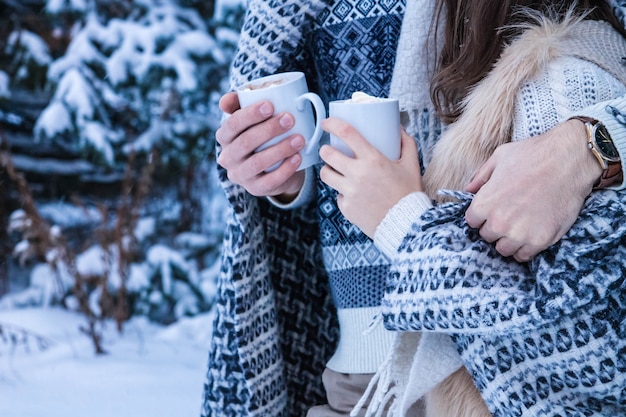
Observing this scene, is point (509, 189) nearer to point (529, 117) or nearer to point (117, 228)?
point (529, 117)

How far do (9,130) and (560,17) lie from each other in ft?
8.08

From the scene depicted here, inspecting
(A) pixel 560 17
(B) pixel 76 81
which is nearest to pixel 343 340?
(A) pixel 560 17

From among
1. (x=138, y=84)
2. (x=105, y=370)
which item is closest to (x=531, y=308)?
(x=105, y=370)

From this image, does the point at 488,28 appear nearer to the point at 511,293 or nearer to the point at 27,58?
the point at 511,293

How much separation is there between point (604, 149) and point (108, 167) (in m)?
2.23

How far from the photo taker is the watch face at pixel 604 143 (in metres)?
0.67

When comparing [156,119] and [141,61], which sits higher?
[141,61]

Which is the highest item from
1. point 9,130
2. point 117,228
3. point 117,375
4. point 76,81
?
point 76,81

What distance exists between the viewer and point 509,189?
0.66 m

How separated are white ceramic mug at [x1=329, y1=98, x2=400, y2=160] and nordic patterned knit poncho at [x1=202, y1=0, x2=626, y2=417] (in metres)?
0.17

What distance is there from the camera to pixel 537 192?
2.15 feet

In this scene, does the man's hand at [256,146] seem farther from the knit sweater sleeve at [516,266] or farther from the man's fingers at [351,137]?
the knit sweater sleeve at [516,266]

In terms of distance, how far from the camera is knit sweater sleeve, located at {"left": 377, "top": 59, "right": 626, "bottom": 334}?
→ 0.64 meters

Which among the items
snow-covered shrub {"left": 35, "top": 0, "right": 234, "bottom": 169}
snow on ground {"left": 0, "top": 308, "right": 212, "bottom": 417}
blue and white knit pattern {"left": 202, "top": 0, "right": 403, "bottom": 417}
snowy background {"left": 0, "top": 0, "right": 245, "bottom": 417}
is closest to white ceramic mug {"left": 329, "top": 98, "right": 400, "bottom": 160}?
blue and white knit pattern {"left": 202, "top": 0, "right": 403, "bottom": 417}
